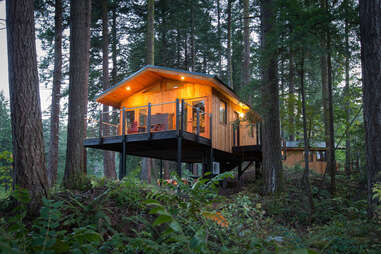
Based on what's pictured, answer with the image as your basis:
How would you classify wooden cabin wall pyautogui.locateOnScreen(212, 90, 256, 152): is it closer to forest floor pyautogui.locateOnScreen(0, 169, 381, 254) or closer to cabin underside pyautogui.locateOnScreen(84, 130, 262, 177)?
cabin underside pyautogui.locateOnScreen(84, 130, 262, 177)

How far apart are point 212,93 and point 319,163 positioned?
8571 millimetres

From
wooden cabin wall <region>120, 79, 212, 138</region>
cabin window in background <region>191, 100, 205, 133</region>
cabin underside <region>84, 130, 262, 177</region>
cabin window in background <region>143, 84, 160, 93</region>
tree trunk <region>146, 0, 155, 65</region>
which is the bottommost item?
cabin underside <region>84, 130, 262, 177</region>

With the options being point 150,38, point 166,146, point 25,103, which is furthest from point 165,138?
point 150,38

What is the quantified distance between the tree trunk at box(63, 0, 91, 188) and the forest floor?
0.86 meters

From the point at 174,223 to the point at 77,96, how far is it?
6.95 metres

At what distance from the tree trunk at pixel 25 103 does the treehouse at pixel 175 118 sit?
19.8 feet

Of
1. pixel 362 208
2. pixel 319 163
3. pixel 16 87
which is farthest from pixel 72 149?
pixel 319 163

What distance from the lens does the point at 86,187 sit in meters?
6.60

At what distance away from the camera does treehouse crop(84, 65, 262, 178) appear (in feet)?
37.3

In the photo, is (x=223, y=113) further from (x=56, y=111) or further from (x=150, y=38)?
(x=56, y=111)

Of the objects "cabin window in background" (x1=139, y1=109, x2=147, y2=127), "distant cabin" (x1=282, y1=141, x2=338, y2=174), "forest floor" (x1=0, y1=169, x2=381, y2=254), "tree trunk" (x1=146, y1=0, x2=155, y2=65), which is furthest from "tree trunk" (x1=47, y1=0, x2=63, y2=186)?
"distant cabin" (x1=282, y1=141, x2=338, y2=174)

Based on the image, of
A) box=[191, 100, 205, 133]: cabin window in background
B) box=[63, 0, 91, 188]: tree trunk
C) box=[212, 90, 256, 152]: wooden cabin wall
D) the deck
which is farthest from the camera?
box=[212, 90, 256, 152]: wooden cabin wall

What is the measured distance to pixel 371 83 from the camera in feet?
18.7

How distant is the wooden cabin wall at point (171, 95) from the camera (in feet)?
40.5
